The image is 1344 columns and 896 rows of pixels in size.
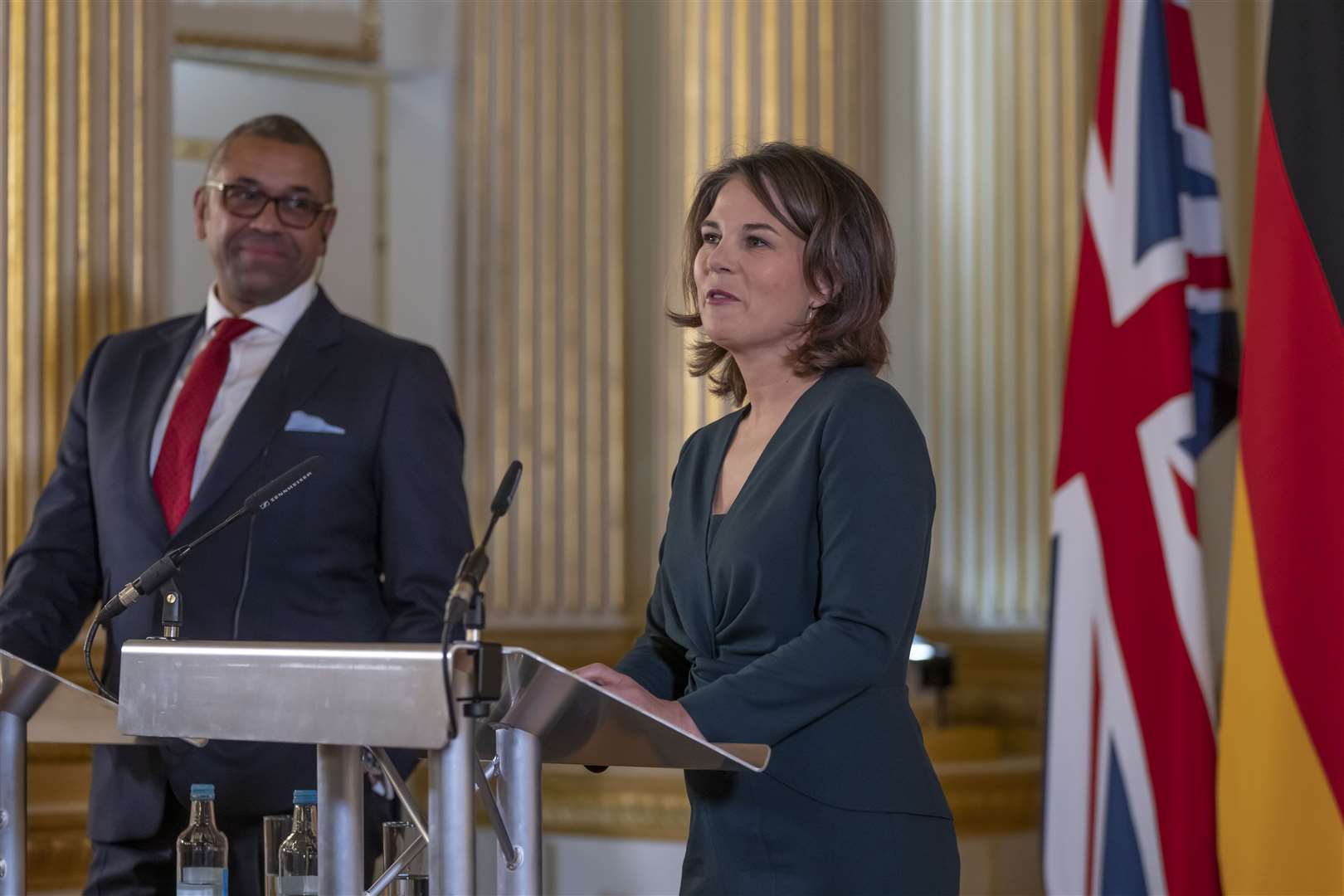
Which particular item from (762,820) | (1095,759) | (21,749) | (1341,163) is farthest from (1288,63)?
(21,749)

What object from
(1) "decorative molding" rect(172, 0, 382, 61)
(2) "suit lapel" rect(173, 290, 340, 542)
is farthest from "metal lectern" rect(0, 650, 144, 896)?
(1) "decorative molding" rect(172, 0, 382, 61)

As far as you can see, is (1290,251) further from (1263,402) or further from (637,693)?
(637,693)

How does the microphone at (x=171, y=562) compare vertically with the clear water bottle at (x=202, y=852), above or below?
above

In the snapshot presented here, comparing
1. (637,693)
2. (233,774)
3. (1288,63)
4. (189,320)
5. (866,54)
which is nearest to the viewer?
(637,693)

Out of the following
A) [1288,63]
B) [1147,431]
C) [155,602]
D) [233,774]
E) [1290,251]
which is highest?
[1288,63]

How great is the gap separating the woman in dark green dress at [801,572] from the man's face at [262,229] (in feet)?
3.33

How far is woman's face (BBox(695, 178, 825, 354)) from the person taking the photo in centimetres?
188

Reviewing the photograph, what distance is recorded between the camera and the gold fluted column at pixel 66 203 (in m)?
3.69

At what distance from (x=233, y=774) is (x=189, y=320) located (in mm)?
840

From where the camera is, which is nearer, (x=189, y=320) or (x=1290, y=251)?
(x=189, y=320)

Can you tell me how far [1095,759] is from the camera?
3.69 m

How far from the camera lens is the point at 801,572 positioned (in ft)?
5.78

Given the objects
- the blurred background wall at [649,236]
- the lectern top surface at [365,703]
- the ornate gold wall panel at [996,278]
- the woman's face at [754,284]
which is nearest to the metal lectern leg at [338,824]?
the lectern top surface at [365,703]

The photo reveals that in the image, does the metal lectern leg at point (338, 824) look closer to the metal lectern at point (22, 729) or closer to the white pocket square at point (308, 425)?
the metal lectern at point (22, 729)
